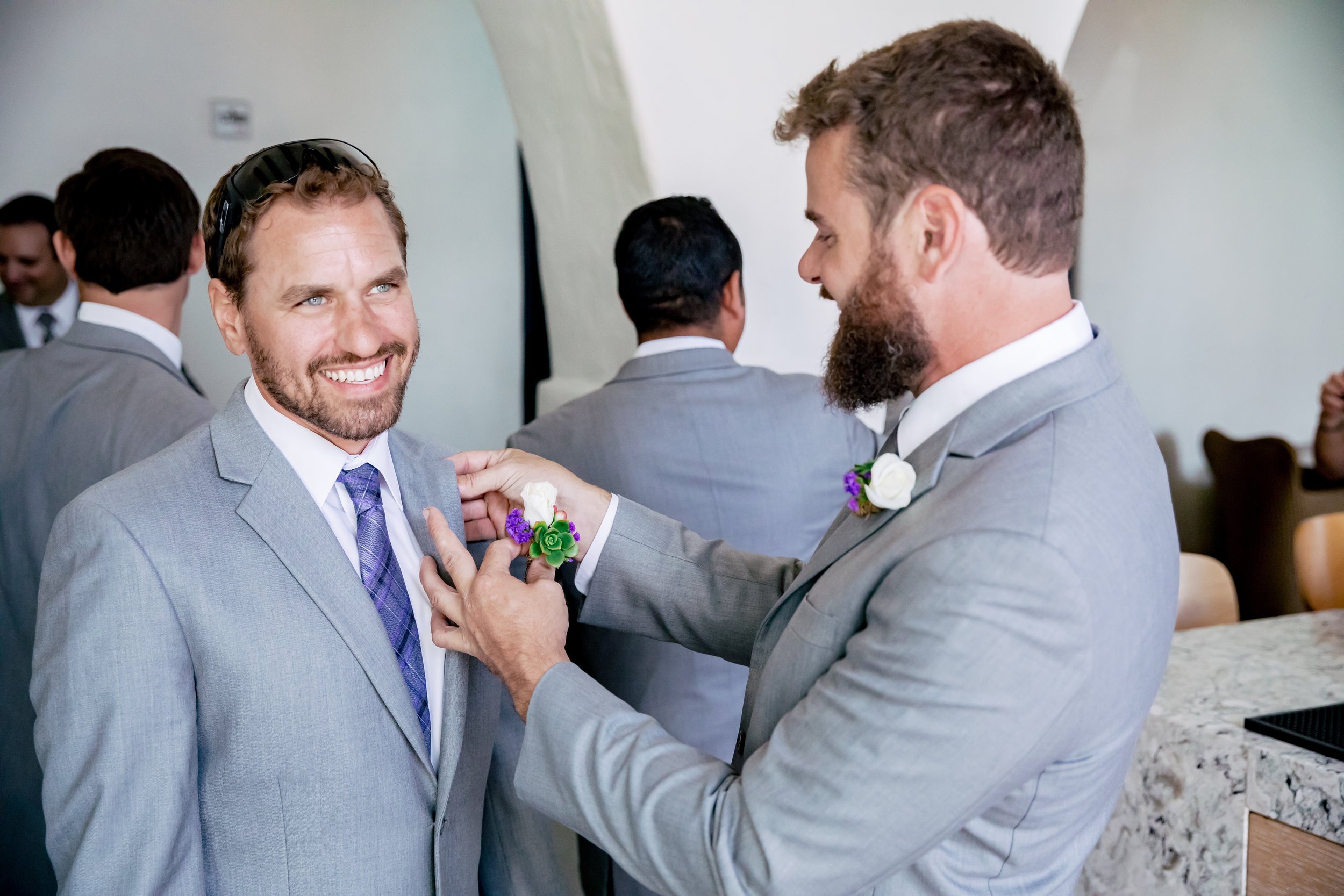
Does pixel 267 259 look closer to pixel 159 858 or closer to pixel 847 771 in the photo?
pixel 159 858

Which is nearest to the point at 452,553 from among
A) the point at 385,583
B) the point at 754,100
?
the point at 385,583

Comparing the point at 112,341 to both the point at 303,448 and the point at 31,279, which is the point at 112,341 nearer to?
the point at 303,448

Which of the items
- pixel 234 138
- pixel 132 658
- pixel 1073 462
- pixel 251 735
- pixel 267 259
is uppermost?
pixel 234 138

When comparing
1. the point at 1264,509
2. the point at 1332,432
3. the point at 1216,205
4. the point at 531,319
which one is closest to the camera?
the point at 1332,432

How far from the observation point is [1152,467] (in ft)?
4.04

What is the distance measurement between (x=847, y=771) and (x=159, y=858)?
814 mm

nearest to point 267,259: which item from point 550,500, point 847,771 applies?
point 550,500

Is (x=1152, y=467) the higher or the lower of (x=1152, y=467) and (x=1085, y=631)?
the higher

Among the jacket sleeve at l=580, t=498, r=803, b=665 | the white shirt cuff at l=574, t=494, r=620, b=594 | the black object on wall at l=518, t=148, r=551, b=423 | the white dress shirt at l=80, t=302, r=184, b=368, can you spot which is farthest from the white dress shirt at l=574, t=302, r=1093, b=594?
the black object on wall at l=518, t=148, r=551, b=423

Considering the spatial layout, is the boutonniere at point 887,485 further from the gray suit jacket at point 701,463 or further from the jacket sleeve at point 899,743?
the gray suit jacket at point 701,463

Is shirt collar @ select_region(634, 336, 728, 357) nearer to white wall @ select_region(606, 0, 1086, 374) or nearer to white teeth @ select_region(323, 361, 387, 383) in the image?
white wall @ select_region(606, 0, 1086, 374)

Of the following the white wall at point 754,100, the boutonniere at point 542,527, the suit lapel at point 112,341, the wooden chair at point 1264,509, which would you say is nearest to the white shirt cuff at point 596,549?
the boutonniere at point 542,527

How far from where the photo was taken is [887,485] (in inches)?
48.1

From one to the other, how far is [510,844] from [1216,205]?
577 cm
